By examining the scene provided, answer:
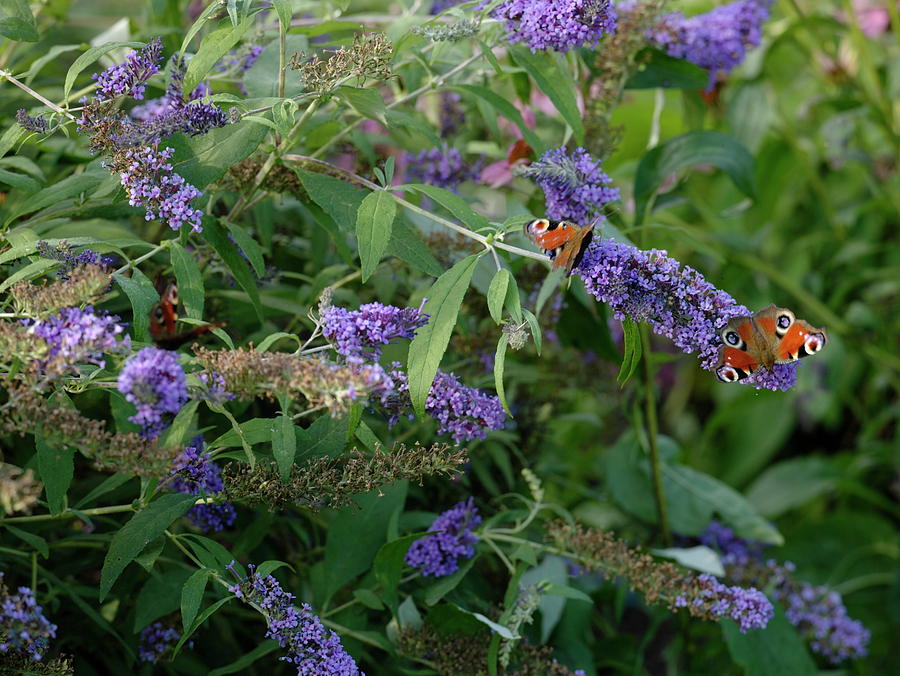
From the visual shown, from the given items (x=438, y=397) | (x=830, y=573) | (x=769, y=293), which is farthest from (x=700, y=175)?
(x=438, y=397)

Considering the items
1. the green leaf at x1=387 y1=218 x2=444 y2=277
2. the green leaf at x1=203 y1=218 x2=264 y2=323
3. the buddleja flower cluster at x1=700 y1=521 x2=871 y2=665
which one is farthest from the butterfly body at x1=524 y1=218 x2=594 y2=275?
the buddleja flower cluster at x1=700 y1=521 x2=871 y2=665

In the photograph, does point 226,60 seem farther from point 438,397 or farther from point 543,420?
point 543,420

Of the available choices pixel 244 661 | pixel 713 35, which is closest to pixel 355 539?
pixel 244 661

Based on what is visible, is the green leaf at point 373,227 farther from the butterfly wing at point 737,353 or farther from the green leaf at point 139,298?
the butterfly wing at point 737,353

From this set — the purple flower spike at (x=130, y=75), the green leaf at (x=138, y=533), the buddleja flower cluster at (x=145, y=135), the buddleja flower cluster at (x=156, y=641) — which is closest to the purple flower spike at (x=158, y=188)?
the buddleja flower cluster at (x=145, y=135)

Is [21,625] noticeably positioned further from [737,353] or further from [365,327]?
[737,353]
